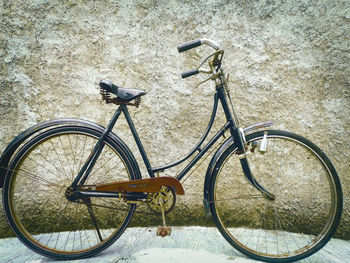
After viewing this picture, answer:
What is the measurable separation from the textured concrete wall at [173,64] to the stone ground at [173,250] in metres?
0.39

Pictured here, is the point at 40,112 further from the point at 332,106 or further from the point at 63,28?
the point at 332,106

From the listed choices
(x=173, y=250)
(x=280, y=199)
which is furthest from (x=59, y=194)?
(x=280, y=199)

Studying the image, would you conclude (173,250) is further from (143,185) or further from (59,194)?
(59,194)

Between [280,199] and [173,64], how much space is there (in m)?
1.75

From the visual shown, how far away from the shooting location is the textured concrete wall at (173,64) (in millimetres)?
2164

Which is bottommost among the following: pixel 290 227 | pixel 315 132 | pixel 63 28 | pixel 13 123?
pixel 290 227

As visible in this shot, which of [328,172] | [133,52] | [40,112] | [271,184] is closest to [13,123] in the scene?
[40,112]

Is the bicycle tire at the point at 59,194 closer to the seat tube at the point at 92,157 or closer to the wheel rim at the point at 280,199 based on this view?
the seat tube at the point at 92,157

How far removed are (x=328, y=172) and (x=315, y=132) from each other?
0.60 metres

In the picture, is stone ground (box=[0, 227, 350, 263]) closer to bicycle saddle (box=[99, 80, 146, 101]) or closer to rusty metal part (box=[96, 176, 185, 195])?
rusty metal part (box=[96, 176, 185, 195])

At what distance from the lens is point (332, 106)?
2.17m

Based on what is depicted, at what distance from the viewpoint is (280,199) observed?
2.26 metres

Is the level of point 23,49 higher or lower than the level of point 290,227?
higher

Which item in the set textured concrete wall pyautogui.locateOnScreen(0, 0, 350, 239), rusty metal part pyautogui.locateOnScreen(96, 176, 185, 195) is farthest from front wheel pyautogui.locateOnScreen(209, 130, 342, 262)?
rusty metal part pyautogui.locateOnScreen(96, 176, 185, 195)
